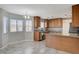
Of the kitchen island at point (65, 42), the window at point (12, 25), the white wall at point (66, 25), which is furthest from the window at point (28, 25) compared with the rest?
the kitchen island at point (65, 42)

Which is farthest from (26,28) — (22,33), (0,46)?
(0,46)

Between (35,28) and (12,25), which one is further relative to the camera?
(35,28)

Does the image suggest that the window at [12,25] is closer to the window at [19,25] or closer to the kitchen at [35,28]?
the kitchen at [35,28]

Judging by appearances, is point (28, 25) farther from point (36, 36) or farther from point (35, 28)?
point (36, 36)

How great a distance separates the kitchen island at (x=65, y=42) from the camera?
11.1 feet

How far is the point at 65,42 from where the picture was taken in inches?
151

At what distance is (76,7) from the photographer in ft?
11.1

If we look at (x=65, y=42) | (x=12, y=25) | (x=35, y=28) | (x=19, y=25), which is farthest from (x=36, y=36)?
(x=65, y=42)

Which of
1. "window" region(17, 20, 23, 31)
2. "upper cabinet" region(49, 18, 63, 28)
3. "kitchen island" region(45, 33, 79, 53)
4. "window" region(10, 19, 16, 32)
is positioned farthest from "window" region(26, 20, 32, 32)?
"kitchen island" region(45, 33, 79, 53)

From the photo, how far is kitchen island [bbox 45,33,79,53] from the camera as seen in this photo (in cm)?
340

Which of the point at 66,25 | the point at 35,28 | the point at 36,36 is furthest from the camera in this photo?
the point at 66,25

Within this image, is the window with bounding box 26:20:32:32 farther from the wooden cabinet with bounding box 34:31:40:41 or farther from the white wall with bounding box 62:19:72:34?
the white wall with bounding box 62:19:72:34

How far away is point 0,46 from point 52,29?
544 cm

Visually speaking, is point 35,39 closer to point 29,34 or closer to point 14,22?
point 29,34
